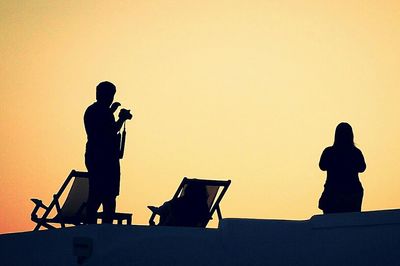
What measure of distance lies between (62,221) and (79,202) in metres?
0.38

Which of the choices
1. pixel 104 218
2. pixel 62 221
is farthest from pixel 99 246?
pixel 62 221

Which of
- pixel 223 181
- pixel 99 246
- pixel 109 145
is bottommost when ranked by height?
pixel 99 246

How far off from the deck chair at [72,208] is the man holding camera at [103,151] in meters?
1.74

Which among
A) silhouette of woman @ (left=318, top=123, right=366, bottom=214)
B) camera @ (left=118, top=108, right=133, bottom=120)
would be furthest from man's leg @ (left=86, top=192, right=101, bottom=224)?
silhouette of woman @ (left=318, top=123, right=366, bottom=214)

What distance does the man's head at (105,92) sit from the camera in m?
11.3

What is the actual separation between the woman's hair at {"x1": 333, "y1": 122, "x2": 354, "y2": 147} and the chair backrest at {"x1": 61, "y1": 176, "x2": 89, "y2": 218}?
3727mm

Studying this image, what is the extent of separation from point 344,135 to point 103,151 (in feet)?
8.52

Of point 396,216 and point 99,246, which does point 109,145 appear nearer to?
point 99,246

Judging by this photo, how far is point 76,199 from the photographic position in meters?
13.6

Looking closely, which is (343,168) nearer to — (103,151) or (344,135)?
(344,135)

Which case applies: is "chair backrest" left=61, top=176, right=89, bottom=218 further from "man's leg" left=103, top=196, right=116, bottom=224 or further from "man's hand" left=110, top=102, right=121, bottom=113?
"man's hand" left=110, top=102, right=121, bottom=113

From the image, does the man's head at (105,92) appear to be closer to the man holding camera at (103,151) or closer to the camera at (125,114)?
the man holding camera at (103,151)

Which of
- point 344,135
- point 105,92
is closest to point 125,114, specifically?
point 105,92

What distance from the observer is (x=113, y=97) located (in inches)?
451
